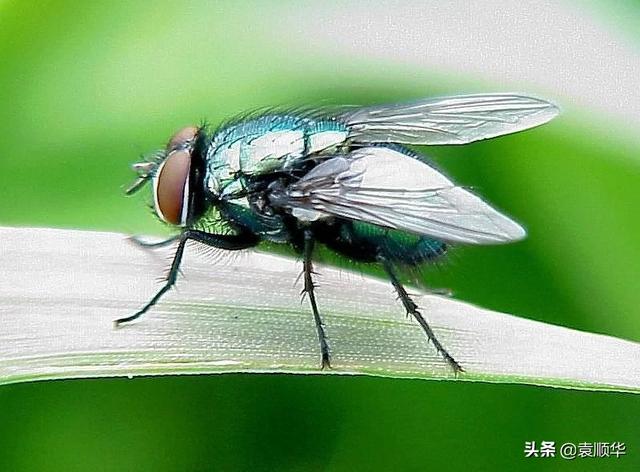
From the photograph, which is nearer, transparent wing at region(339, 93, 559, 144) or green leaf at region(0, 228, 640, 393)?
green leaf at region(0, 228, 640, 393)

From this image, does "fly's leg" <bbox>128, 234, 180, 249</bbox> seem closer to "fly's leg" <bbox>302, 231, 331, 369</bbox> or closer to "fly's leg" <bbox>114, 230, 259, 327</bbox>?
"fly's leg" <bbox>114, 230, 259, 327</bbox>

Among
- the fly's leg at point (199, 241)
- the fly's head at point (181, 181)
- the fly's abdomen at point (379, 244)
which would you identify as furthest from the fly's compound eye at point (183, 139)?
the fly's abdomen at point (379, 244)

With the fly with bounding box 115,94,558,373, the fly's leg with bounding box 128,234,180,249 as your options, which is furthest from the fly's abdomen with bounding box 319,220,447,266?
the fly's leg with bounding box 128,234,180,249

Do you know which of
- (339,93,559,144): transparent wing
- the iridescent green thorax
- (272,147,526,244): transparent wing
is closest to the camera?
(272,147,526,244): transparent wing

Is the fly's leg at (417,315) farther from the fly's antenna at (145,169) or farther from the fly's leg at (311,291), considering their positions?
the fly's antenna at (145,169)

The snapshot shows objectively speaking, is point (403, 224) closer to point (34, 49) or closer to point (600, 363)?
point (600, 363)

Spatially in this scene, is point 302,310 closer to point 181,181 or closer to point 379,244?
point 379,244
